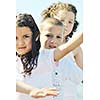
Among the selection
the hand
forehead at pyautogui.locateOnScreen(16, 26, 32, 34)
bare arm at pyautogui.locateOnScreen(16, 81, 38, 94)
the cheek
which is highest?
forehead at pyautogui.locateOnScreen(16, 26, 32, 34)

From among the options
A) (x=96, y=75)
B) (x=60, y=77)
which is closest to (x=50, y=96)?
(x=60, y=77)

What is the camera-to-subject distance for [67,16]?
115 centimetres

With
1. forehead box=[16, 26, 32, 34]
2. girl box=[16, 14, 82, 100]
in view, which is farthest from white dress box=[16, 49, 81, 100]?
forehead box=[16, 26, 32, 34]

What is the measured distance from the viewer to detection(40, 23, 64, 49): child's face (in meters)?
1.14

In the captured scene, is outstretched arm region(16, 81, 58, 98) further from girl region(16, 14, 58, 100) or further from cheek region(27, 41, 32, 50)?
cheek region(27, 41, 32, 50)

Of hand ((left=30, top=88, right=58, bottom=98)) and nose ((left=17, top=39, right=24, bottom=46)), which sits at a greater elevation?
nose ((left=17, top=39, right=24, bottom=46))

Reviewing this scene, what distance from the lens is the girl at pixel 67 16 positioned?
114 cm

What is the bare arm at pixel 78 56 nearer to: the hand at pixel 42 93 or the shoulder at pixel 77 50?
the shoulder at pixel 77 50

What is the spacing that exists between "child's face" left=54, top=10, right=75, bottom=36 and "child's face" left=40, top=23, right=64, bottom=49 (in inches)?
1.6

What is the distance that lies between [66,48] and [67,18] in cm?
14

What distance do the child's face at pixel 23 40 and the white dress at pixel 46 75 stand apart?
0.16 ft

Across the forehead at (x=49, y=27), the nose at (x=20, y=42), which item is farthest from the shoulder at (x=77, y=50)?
the nose at (x=20, y=42)
